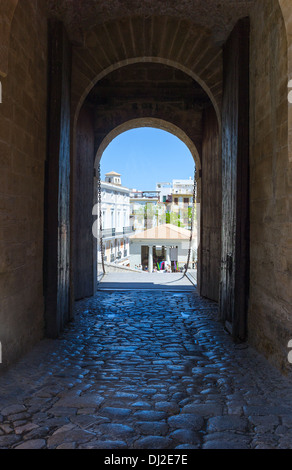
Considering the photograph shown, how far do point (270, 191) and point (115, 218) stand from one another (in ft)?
110

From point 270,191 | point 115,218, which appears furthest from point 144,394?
point 115,218

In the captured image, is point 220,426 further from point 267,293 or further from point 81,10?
point 81,10

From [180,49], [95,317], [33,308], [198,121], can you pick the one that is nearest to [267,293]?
[33,308]

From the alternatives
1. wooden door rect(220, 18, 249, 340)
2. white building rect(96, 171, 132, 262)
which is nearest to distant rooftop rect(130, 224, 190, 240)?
white building rect(96, 171, 132, 262)

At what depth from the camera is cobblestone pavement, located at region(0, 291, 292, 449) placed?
91.6 inches

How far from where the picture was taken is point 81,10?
4898mm

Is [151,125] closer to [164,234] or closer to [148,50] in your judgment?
[148,50]

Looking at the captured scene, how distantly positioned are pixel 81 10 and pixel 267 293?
14.0 ft

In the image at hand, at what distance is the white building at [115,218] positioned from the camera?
34.1 metres

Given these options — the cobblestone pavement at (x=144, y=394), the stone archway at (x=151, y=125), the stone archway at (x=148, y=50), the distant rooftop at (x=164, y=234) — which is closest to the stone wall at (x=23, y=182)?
the cobblestone pavement at (x=144, y=394)

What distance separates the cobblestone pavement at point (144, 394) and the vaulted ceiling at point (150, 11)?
411 cm

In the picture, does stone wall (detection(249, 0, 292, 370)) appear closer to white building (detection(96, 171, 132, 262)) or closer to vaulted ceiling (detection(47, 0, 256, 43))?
vaulted ceiling (detection(47, 0, 256, 43))

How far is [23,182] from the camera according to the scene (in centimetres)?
391

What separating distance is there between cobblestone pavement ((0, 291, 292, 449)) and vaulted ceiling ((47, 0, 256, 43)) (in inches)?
162
